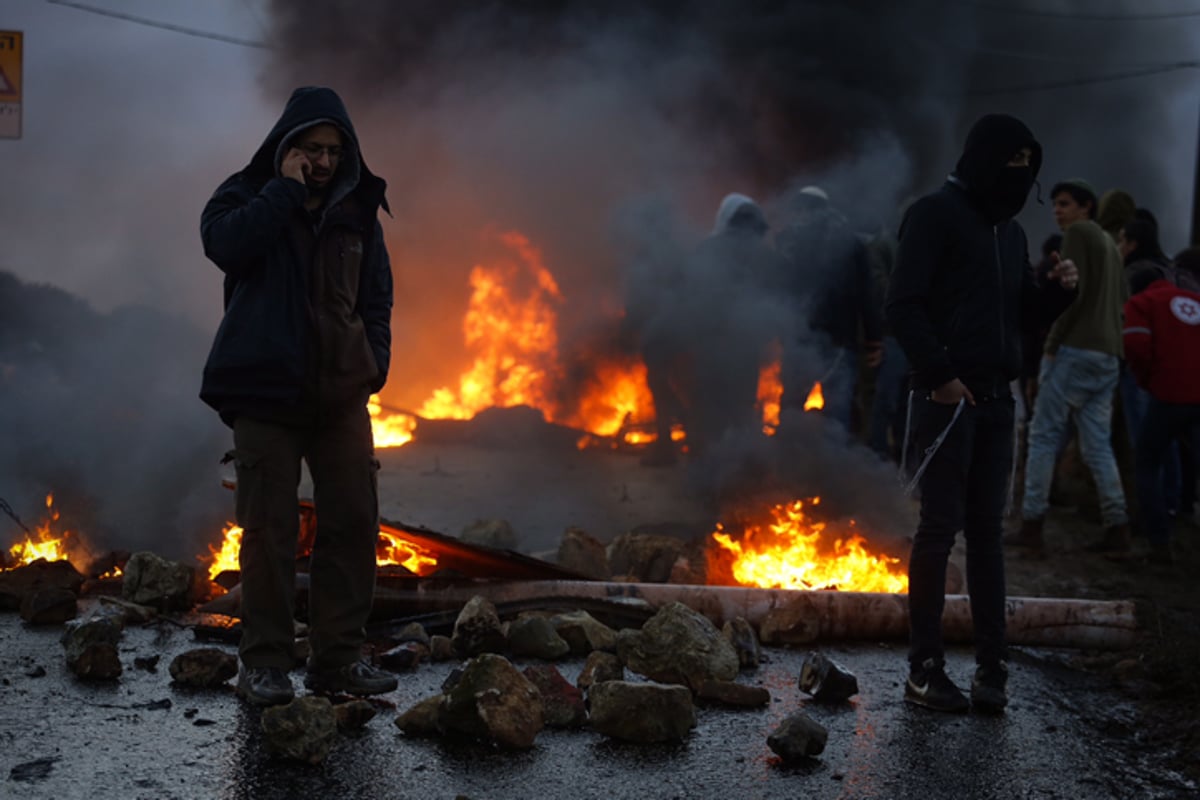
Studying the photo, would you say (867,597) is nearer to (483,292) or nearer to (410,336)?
(483,292)

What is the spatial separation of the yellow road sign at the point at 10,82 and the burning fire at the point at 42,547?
4.45m

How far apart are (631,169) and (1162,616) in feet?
26.0

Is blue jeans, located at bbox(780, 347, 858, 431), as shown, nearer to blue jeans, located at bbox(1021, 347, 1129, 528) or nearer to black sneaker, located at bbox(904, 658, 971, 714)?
blue jeans, located at bbox(1021, 347, 1129, 528)

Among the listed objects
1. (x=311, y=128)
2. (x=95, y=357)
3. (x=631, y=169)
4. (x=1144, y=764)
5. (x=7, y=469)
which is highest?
(x=631, y=169)

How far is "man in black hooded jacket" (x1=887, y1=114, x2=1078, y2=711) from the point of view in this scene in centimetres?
387

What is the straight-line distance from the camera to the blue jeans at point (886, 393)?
A: 8672 millimetres

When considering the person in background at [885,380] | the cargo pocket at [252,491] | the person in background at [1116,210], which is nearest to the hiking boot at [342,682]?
the cargo pocket at [252,491]

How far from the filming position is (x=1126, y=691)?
424 centimetres

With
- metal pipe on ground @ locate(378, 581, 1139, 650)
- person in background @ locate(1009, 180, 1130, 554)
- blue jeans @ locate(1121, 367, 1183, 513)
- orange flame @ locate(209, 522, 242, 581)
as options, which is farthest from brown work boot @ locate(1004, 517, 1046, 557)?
orange flame @ locate(209, 522, 242, 581)

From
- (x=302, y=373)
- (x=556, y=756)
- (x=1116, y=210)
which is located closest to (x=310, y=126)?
(x=302, y=373)

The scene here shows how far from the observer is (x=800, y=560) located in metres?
5.86

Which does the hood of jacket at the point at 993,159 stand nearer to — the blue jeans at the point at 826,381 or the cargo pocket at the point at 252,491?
the cargo pocket at the point at 252,491

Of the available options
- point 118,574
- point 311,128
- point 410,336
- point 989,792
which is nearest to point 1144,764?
point 989,792

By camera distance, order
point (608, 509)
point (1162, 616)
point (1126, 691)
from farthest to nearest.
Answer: point (608, 509) → point (1162, 616) → point (1126, 691)
